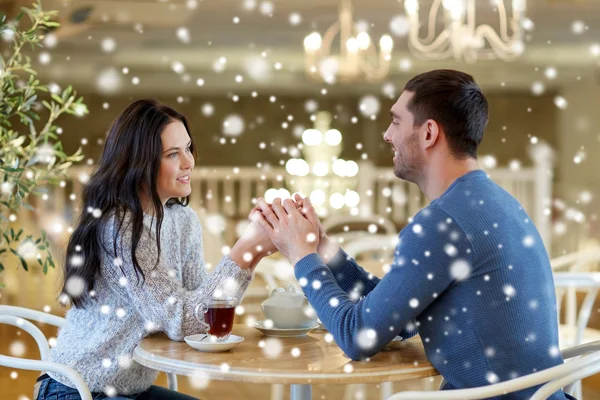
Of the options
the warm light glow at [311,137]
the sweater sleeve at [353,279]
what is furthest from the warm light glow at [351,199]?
the warm light glow at [311,137]

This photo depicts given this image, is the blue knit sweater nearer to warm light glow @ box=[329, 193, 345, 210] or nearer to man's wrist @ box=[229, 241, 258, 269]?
man's wrist @ box=[229, 241, 258, 269]

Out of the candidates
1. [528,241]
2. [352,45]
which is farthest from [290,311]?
[352,45]

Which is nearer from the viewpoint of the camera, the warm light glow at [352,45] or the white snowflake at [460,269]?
the white snowflake at [460,269]

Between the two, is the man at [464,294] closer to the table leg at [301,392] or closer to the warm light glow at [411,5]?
the table leg at [301,392]

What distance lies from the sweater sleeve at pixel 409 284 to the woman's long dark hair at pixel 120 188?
1.42 feet

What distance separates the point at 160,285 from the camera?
1414mm

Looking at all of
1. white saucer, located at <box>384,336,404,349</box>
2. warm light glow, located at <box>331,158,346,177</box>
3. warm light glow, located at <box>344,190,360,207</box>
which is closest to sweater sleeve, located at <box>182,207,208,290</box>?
white saucer, located at <box>384,336,404,349</box>

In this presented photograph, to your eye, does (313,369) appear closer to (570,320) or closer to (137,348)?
(137,348)

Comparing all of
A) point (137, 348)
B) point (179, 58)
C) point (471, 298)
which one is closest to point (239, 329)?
point (137, 348)

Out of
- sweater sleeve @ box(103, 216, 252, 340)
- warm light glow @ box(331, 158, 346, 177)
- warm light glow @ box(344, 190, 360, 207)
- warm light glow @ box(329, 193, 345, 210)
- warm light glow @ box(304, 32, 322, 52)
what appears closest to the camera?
sweater sleeve @ box(103, 216, 252, 340)

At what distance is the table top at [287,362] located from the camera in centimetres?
117

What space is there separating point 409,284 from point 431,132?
31cm

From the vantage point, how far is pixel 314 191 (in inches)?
211

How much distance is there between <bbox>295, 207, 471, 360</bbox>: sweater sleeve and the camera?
1212 millimetres
